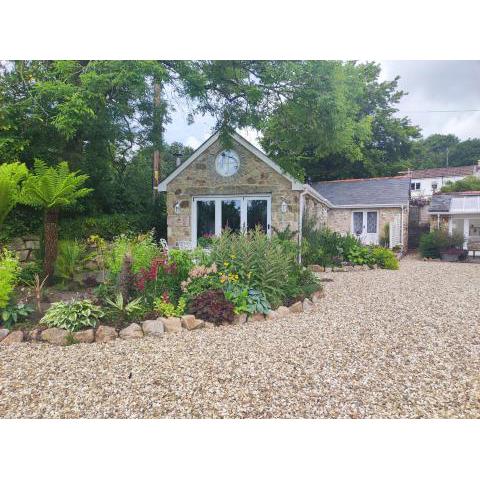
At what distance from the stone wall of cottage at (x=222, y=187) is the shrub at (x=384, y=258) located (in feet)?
10.0

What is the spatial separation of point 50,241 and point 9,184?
88cm

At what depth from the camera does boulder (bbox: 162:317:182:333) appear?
3604mm

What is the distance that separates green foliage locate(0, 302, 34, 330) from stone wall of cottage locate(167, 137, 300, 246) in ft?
7.48

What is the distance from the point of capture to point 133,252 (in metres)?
4.60

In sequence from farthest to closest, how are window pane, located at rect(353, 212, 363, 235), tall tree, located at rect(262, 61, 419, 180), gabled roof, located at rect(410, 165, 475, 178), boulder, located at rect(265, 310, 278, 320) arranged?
window pane, located at rect(353, 212, 363, 235) < gabled roof, located at rect(410, 165, 475, 178) < tall tree, located at rect(262, 61, 419, 180) < boulder, located at rect(265, 310, 278, 320)

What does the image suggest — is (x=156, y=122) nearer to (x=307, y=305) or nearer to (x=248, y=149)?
(x=248, y=149)

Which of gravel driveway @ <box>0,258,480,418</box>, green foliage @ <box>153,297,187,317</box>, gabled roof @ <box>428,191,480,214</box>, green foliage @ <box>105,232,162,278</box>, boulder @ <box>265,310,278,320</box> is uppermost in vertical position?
gabled roof @ <box>428,191,480,214</box>

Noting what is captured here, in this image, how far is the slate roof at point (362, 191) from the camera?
30.8 feet

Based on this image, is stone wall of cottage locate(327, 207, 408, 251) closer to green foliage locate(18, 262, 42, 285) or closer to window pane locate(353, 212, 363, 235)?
window pane locate(353, 212, 363, 235)

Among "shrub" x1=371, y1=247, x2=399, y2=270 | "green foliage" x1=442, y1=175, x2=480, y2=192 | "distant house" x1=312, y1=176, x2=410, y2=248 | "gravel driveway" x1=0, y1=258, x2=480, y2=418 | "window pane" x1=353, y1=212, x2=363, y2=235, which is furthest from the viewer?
"window pane" x1=353, y1=212, x2=363, y2=235

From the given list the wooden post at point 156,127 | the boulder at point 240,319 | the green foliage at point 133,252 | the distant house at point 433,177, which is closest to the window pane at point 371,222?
the distant house at point 433,177

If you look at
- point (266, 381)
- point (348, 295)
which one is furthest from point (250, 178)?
point (266, 381)

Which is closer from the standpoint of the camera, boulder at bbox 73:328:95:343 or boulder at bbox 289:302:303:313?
boulder at bbox 73:328:95:343

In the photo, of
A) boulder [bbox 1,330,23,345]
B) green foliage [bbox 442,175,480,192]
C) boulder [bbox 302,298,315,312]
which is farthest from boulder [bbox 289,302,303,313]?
green foliage [bbox 442,175,480,192]
